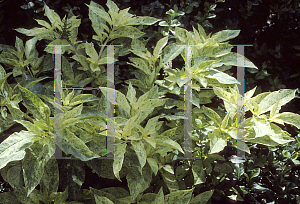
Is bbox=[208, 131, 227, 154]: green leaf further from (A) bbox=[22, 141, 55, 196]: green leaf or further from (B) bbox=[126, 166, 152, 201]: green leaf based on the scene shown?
(A) bbox=[22, 141, 55, 196]: green leaf

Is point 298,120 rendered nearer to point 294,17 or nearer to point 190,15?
point 190,15

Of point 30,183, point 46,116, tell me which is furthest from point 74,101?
point 30,183

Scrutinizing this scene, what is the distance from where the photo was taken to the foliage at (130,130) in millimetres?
780

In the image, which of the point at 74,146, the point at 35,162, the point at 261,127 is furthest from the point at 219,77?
the point at 35,162

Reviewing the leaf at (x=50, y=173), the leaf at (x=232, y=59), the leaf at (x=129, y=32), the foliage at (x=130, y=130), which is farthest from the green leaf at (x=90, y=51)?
the leaf at (x=232, y=59)

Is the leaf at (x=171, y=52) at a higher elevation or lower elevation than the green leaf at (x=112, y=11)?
lower

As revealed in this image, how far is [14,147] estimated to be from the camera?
28.5 inches

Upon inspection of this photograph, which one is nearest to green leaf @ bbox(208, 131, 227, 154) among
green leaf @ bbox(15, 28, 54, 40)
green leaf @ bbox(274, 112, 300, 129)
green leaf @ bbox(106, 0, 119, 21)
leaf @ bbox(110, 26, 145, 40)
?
green leaf @ bbox(274, 112, 300, 129)

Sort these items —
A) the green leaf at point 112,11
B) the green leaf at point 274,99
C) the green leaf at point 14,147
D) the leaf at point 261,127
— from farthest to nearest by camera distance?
the green leaf at point 112,11
the green leaf at point 274,99
the leaf at point 261,127
the green leaf at point 14,147

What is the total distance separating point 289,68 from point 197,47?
0.94 m

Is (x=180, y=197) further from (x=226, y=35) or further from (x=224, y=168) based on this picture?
(x=226, y=35)

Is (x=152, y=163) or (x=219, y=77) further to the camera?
(x=219, y=77)

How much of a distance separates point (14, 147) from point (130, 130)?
0.34 m

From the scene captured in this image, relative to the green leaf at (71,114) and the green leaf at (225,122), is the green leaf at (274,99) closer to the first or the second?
the green leaf at (225,122)
